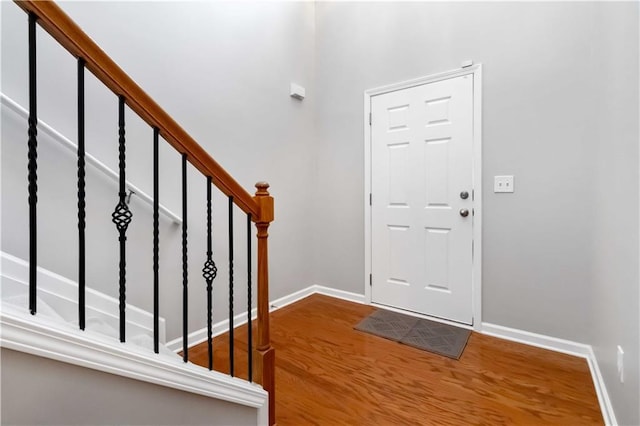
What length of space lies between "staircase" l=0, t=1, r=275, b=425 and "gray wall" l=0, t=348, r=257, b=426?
26 mm

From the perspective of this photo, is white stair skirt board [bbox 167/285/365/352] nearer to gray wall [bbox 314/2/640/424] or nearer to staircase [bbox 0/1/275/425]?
staircase [bbox 0/1/275/425]

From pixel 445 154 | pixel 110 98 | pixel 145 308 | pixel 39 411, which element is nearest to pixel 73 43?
pixel 39 411

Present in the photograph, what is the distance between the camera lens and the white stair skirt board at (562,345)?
5.11 ft

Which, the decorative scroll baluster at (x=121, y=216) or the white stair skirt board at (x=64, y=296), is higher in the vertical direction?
the decorative scroll baluster at (x=121, y=216)

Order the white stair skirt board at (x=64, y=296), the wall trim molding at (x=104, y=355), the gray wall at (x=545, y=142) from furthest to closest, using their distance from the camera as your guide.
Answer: the gray wall at (x=545, y=142)
the white stair skirt board at (x=64, y=296)
the wall trim molding at (x=104, y=355)

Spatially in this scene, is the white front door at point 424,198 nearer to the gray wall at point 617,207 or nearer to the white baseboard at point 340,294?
the white baseboard at point 340,294

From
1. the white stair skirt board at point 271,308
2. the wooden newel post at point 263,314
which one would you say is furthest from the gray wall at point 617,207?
the white stair skirt board at point 271,308

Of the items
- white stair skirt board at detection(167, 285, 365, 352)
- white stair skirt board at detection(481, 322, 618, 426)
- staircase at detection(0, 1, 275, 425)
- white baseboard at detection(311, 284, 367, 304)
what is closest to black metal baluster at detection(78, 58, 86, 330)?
staircase at detection(0, 1, 275, 425)

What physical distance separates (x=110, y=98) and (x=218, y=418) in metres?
1.78

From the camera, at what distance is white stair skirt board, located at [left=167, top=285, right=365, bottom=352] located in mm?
2109

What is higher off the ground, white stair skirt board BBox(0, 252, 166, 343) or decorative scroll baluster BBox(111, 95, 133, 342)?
decorative scroll baluster BBox(111, 95, 133, 342)

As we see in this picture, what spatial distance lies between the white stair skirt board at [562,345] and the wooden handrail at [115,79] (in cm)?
211

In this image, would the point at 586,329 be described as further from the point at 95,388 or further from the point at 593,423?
the point at 95,388

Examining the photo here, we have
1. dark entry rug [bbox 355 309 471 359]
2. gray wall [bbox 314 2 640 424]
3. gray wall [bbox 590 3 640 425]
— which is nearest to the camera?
gray wall [bbox 590 3 640 425]
